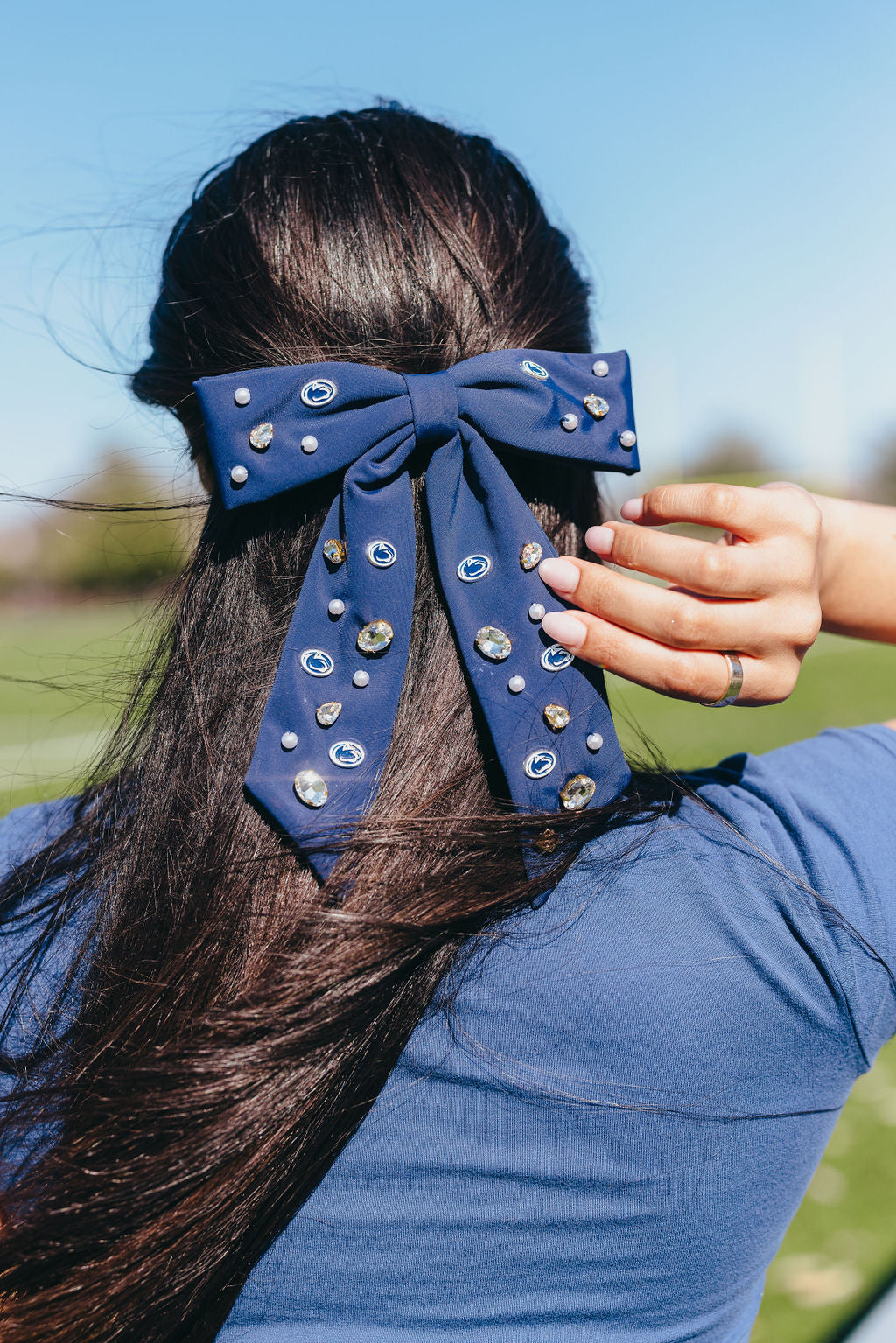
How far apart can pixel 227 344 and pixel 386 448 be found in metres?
0.21

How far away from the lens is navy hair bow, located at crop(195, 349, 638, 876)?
85 cm

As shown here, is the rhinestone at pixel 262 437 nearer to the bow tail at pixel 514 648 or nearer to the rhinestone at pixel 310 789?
the bow tail at pixel 514 648

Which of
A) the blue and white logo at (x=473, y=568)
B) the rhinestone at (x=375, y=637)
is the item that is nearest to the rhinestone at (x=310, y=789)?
the rhinestone at (x=375, y=637)

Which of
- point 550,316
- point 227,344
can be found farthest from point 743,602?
point 227,344

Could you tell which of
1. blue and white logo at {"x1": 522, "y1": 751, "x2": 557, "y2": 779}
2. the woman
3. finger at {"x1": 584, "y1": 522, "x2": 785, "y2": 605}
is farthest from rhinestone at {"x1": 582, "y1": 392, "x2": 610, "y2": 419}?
blue and white logo at {"x1": 522, "y1": 751, "x2": 557, "y2": 779}

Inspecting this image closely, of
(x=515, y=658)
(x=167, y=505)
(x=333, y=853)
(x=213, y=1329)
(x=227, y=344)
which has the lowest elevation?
(x=213, y=1329)

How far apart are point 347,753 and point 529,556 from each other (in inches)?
10.2

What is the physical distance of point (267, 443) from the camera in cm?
86

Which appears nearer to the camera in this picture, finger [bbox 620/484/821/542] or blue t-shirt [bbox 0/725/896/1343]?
blue t-shirt [bbox 0/725/896/1343]

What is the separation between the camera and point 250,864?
2.73 ft

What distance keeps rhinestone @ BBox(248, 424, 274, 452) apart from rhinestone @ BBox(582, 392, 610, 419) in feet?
1.04

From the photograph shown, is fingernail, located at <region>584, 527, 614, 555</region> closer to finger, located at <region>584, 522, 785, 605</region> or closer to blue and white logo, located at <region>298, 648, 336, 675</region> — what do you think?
finger, located at <region>584, 522, 785, 605</region>

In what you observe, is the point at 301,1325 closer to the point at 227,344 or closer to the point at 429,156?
the point at 227,344

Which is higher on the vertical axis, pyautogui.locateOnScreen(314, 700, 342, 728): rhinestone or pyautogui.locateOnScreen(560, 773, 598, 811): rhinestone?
pyautogui.locateOnScreen(314, 700, 342, 728): rhinestone
